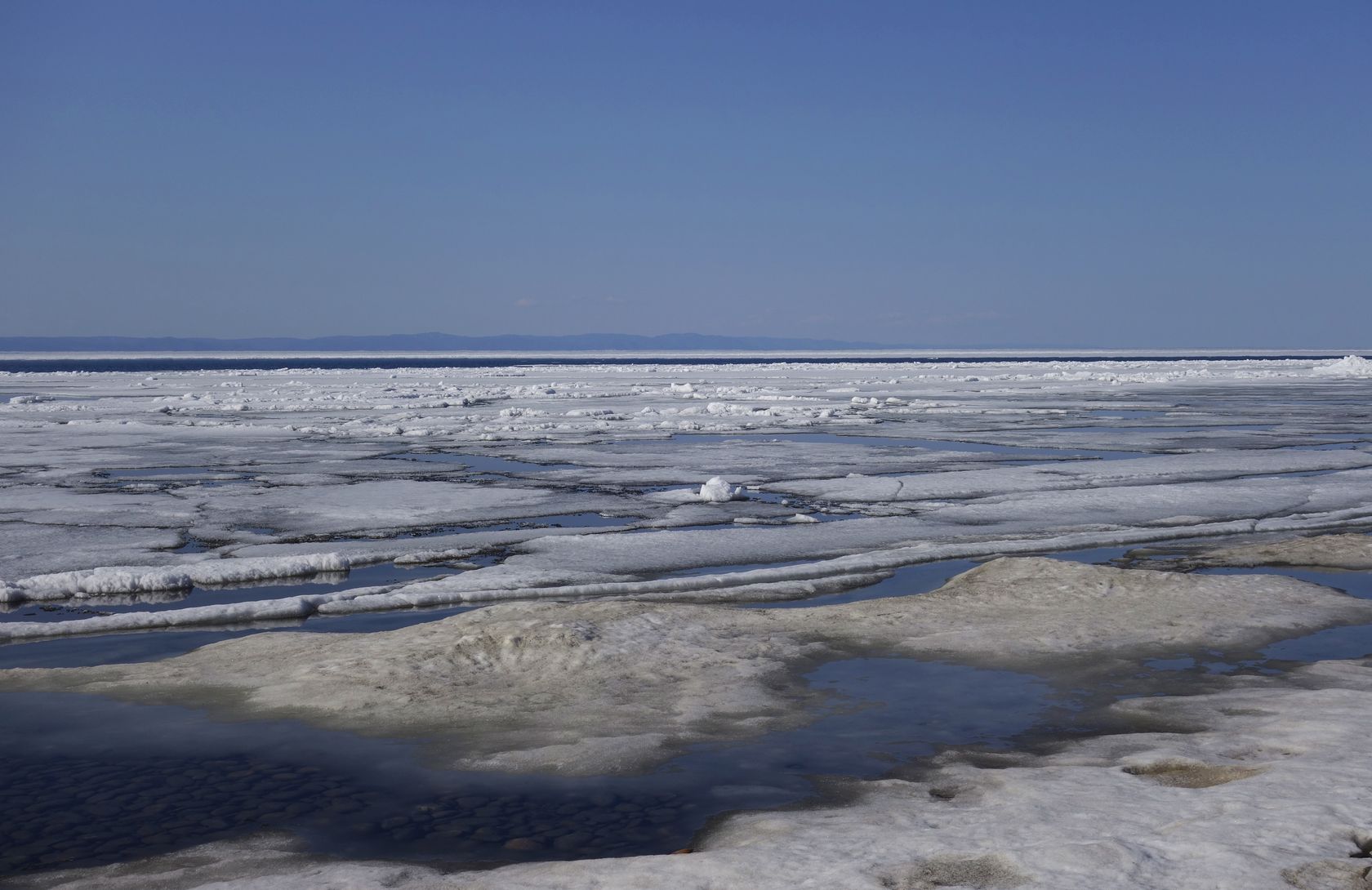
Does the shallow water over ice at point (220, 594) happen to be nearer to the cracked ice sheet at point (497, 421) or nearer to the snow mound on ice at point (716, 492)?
the cracked ice sheet at point (497, 421)

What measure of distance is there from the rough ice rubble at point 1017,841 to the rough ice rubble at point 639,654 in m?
0.87

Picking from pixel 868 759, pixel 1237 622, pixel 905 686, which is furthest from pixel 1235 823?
pixel 1237 622

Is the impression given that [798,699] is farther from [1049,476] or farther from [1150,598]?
[1049,476]

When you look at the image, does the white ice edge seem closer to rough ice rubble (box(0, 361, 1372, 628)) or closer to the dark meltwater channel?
rough ice rubble (box(0, 361, 1372, 628))

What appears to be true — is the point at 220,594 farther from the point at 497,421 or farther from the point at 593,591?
the point at 497,421

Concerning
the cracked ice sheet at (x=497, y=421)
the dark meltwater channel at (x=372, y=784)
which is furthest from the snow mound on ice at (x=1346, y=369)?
the dark meltwater channel at (x=372, y=784)

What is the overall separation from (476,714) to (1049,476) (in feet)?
28.4

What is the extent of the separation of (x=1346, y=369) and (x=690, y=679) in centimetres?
5147

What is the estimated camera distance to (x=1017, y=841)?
3.23m

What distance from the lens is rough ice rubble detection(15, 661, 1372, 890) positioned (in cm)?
301

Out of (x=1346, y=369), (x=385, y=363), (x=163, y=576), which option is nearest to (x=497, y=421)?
(x=163, y=576)

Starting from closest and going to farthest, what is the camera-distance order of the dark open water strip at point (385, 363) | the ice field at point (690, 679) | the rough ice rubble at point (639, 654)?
the ice field at point (690, 679) < the rough ice rubble at point (639, 654) < the dark open water strip at point (385, 363)

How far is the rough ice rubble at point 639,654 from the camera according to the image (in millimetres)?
4543

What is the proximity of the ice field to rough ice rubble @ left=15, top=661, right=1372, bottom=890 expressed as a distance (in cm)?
1
